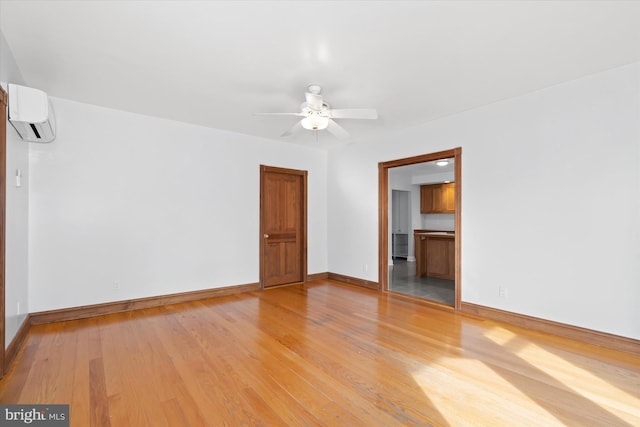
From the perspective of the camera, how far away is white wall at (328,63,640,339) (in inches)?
105

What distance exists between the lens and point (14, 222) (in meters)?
2.70

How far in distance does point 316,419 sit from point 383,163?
3888 mm

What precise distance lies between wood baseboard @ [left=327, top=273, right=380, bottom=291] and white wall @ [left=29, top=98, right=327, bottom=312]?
157 centimetres

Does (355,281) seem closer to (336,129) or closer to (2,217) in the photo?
(336,129)

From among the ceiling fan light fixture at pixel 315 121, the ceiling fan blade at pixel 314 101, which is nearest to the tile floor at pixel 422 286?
the ceiling fan light fixture at pixel 315 121

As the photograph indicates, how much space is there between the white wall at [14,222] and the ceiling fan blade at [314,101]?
2.37m

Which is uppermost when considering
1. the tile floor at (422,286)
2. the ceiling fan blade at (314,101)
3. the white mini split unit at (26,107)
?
the ceiling fan blade at (314,101)

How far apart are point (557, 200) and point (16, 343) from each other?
5.32 metres

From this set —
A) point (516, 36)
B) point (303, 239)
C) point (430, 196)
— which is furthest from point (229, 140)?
point (430, 196)

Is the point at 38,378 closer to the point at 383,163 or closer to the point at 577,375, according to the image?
the point at 577,375

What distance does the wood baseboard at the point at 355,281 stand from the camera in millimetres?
5000

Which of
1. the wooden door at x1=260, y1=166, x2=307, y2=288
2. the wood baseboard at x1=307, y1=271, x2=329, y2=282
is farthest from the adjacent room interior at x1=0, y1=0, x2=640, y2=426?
the wood baseboard at x1=307, y1=271, x2=329, y2=282

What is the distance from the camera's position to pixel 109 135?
12.3 ft

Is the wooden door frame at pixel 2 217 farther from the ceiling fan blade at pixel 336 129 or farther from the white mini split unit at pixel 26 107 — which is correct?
the ceiling fan blade at pixel 336 129
